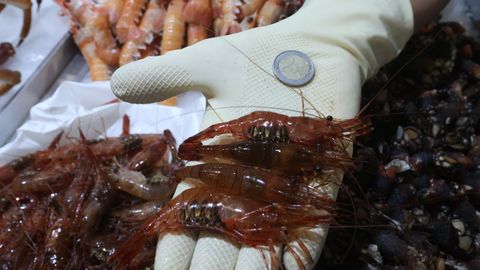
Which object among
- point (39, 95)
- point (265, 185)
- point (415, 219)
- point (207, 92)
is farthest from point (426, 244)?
point (39, 95)

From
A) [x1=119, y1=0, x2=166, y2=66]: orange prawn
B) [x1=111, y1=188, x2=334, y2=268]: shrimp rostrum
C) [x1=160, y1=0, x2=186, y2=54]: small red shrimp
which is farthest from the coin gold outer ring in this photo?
[x1=119, y1=0, x2=166, y2=66]: orange prawn

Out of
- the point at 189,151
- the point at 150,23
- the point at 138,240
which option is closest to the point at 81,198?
the point at 138,240

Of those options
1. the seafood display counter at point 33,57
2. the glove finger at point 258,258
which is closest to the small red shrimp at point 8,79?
the seafood display counter at point 33,57

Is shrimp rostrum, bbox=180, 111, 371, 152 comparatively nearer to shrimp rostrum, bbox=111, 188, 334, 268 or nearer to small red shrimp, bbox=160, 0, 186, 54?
shrimp rostrum, bbox=111, 188, 334, 268

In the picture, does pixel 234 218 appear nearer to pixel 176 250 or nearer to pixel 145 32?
pixel 176 250

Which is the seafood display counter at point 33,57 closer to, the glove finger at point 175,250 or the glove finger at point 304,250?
the glove finger at point 175,250

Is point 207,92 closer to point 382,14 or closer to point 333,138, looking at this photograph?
point 333,138
